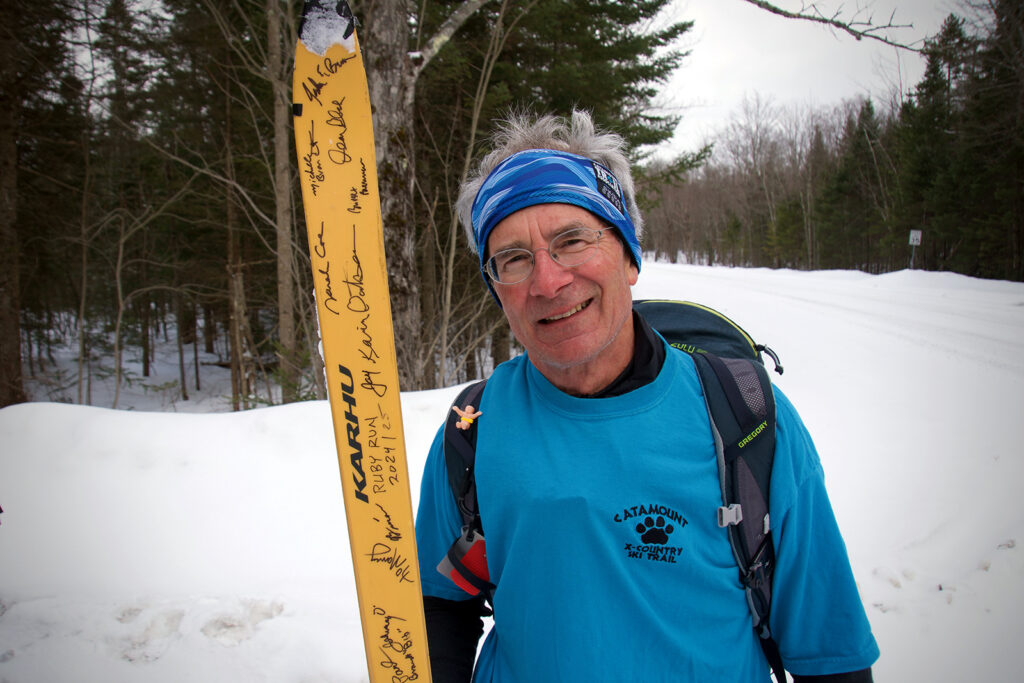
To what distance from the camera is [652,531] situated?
3.40 ft

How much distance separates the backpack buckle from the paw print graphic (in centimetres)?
11

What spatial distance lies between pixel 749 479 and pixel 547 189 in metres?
0.82

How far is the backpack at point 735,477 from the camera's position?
1.04 meters

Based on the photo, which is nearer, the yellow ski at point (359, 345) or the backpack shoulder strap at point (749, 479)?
the backpack shoulder strap at point (749, 479)

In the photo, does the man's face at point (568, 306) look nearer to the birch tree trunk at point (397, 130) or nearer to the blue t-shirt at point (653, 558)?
the blue t-shirt at point (653, 558)

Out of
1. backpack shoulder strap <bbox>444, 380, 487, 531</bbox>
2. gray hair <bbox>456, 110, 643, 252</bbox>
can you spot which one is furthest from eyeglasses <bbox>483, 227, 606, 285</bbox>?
backpack shoulder strap <bbox>444, 380, 487, 531</bbox>

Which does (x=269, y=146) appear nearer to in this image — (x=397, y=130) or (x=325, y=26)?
(x=397, y=130)

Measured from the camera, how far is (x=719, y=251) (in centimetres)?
5419

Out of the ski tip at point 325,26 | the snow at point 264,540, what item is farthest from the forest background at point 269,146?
the ski tip at point 325,26

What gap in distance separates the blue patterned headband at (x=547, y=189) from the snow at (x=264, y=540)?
7.82 ft

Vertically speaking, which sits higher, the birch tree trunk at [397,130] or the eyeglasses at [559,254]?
the birch tree trunk at [397,130]

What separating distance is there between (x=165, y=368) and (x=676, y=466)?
27.4m

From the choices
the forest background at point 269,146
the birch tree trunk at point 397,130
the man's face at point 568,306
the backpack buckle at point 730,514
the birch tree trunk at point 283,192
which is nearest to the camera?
the backpack buckle at point 730,514

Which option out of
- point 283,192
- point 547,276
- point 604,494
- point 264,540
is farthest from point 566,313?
point 283,192
